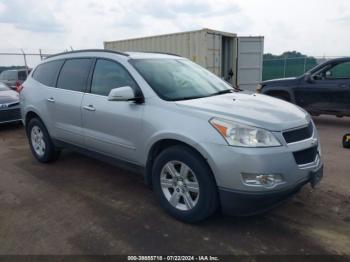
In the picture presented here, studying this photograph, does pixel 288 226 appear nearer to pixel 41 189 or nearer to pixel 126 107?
pixel 126 107

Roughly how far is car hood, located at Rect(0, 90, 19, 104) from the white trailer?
5794 mm

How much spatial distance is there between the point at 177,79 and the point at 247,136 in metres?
1.41

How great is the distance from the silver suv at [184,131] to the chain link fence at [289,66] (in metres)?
18.3

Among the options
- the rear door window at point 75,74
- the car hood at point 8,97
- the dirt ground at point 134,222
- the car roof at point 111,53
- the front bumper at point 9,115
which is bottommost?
the dirt ground at point 134,222

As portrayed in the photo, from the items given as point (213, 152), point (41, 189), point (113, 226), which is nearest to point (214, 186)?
point (213, 152)

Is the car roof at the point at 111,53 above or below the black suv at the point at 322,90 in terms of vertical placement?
above

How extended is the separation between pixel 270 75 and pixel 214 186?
20487 millimetres

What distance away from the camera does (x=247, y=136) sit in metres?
2.92

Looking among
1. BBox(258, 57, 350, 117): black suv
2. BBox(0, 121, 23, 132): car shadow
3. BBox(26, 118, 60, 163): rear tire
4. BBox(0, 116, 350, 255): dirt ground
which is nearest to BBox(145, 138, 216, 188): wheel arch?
BBox(0, 116, 350, 255): dirt ground

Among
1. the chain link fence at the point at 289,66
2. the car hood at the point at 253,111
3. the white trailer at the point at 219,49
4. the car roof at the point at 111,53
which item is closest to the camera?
the car hood at the point at 253,111

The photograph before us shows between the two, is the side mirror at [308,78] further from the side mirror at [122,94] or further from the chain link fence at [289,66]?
the chain link fence at [289,66]

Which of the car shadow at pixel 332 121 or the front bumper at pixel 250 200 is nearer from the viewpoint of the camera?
the front bumper at pixel 250 200

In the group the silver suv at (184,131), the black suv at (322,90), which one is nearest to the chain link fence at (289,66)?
the black suv at (322,90)

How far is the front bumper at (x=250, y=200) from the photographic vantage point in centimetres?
289
